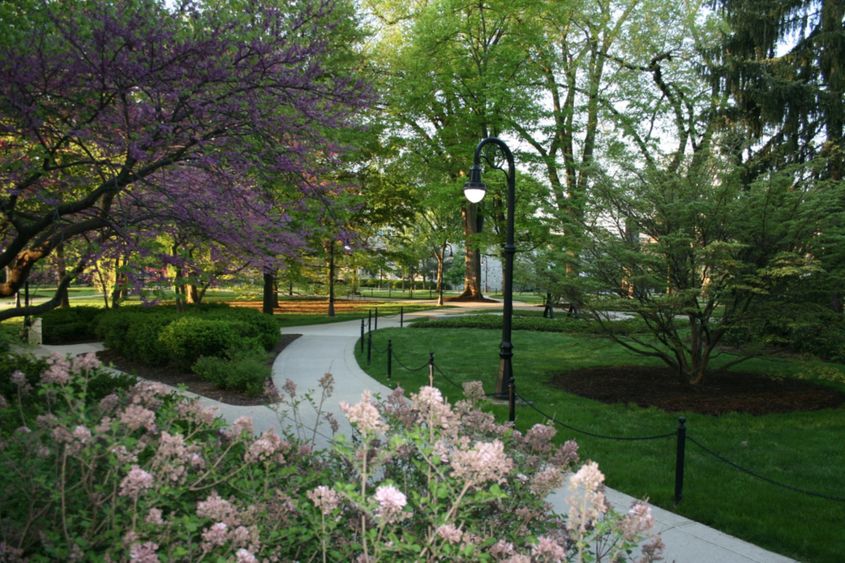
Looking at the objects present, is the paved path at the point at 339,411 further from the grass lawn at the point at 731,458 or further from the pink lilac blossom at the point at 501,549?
the pink lilac blossom at the point at 501,549

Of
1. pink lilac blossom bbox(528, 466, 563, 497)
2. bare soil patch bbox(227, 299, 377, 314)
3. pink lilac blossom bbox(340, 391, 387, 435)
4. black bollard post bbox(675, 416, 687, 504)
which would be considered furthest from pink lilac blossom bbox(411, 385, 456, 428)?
bare soil patch bbox(227, 299, 377, 314)

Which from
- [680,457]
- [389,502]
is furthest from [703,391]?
[389,502]

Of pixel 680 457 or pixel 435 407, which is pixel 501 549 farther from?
pixel 680 457

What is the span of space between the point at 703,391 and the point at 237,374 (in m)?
8.88

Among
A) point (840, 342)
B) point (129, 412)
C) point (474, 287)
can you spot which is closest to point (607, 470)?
point (129, 412)

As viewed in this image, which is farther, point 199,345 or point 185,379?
point 199,345

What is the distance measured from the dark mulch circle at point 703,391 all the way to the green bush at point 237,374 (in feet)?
19.6

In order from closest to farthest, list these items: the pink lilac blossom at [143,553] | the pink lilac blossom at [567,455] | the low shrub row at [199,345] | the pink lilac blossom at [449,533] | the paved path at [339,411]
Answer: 1. the pink lilac blossom at [143,553]
2. the pink lilac blossom at [449,533]
3. the pink lilac blossom at [567,455]
4. the paved path at [339,411]
5. the low shrub row at [199,345]

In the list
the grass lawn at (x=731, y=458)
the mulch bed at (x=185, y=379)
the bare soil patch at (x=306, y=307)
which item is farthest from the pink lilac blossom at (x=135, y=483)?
the bare soil patch at (x=306, y=307)

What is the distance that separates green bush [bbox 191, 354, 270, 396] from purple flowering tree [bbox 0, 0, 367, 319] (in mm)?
4400

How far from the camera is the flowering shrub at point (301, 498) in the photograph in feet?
6.71

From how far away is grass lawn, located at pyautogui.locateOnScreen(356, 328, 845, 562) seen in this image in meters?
4.75

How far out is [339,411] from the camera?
8.16 metres

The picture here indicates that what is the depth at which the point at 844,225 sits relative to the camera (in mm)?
9688
